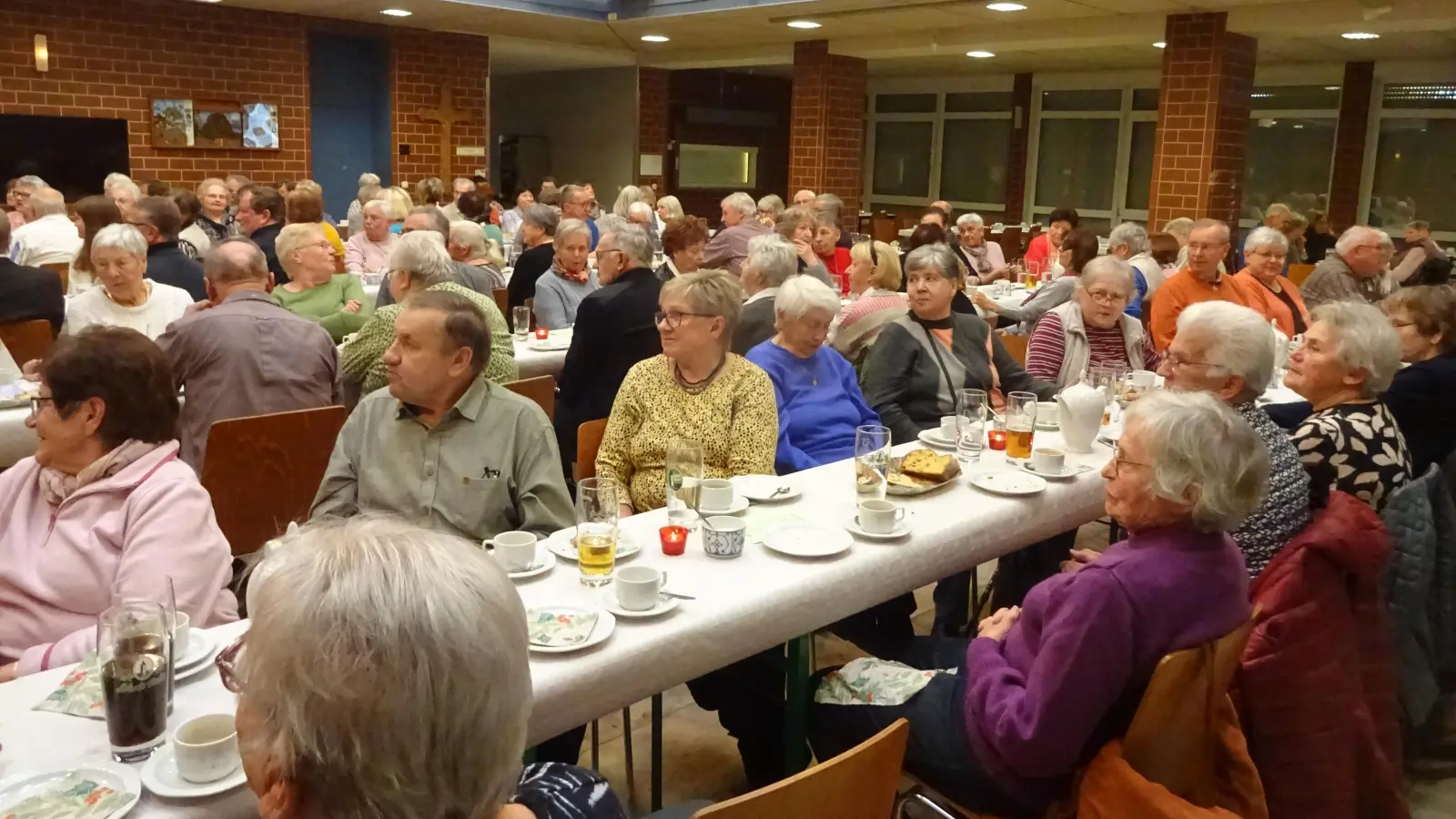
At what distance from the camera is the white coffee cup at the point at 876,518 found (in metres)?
2.39

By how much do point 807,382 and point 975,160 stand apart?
13237mm

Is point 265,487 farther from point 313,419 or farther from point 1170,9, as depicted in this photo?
point 1170,9

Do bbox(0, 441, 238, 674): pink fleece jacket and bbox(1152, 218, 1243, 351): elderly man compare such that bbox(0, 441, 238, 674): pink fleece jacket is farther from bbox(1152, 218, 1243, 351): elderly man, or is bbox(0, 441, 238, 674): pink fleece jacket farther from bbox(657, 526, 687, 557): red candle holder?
bbox(1152, 218, 1243, 351): elderly man

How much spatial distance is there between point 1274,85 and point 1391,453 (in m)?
12.0

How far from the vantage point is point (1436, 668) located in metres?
2.88

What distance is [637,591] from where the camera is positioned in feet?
6.34

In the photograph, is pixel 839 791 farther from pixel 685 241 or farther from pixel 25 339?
pixel 685 241

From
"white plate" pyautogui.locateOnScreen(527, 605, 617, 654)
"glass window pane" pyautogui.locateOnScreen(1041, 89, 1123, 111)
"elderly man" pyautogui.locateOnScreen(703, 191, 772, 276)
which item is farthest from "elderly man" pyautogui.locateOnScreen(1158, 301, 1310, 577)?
"glass window pane" pyautogui.locateOnScreen(1041, 89, 1123, 111)

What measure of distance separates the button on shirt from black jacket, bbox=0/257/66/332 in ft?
9.20

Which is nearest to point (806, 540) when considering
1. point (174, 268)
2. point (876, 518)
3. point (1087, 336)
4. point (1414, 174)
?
point (876, 518)

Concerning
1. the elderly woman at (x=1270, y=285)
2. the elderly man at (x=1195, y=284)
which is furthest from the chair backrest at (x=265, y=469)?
the elderly woman at (x=1270, y=285)

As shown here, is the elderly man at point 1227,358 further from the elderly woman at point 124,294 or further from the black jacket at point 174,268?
the black jacket at point 174,268

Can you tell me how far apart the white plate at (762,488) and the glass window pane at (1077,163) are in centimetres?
1313

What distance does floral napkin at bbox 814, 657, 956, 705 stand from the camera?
2.14 m
